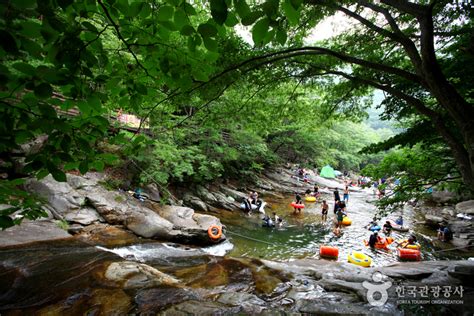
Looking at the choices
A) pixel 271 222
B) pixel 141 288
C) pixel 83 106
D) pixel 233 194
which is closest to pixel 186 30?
pixel 83 106

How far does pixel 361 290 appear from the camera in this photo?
5395 mm

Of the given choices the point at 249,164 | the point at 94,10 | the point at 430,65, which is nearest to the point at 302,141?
the point at 249,164

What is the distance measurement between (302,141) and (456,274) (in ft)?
73.5

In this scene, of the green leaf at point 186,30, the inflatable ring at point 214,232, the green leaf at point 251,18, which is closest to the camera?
the green leaf at point 251,18

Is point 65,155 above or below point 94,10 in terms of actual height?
below

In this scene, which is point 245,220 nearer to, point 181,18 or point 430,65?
point 430,65

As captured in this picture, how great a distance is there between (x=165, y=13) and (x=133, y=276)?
5.64m

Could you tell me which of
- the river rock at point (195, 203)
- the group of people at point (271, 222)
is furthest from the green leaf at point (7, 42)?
the river rock at point (195, 203)

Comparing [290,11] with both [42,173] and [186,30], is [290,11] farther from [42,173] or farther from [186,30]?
[42,173]

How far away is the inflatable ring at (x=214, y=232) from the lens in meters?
11.1

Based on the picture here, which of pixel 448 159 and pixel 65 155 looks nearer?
pixel 65 155

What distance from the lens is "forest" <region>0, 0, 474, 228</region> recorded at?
103 cm

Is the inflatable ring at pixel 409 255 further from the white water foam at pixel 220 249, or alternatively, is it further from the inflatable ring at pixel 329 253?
the white water foam at pixel 220 249
